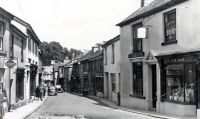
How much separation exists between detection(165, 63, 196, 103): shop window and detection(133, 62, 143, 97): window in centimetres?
408

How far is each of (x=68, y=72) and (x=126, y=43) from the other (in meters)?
55.1

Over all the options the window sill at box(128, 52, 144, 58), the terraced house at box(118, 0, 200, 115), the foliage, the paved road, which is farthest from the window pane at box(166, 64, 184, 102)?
the foliage

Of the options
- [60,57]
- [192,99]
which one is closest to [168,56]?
[192,99]

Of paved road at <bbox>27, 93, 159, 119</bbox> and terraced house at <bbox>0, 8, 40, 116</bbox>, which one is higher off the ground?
terraced house at <bbox>0, 8, 40, 116</bbox>

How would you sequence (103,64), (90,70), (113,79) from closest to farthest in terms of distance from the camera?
1. (113,79)
2. (103,64)
3. (90,70)

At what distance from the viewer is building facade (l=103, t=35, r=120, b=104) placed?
32.1 m

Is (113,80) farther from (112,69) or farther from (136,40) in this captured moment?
(136,40)

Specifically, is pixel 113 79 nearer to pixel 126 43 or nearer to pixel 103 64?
pixel 103 64

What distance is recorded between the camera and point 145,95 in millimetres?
22109

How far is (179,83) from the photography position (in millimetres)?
17875

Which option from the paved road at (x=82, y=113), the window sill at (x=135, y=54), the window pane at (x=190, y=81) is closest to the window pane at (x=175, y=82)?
the window pane at (x=190, y=81)

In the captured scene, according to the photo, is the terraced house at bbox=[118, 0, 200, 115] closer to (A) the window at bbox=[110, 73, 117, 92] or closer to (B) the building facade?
(B) the building facade

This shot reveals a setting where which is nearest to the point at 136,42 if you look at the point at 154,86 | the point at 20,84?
the point at 154,86

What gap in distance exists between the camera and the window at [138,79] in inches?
906
